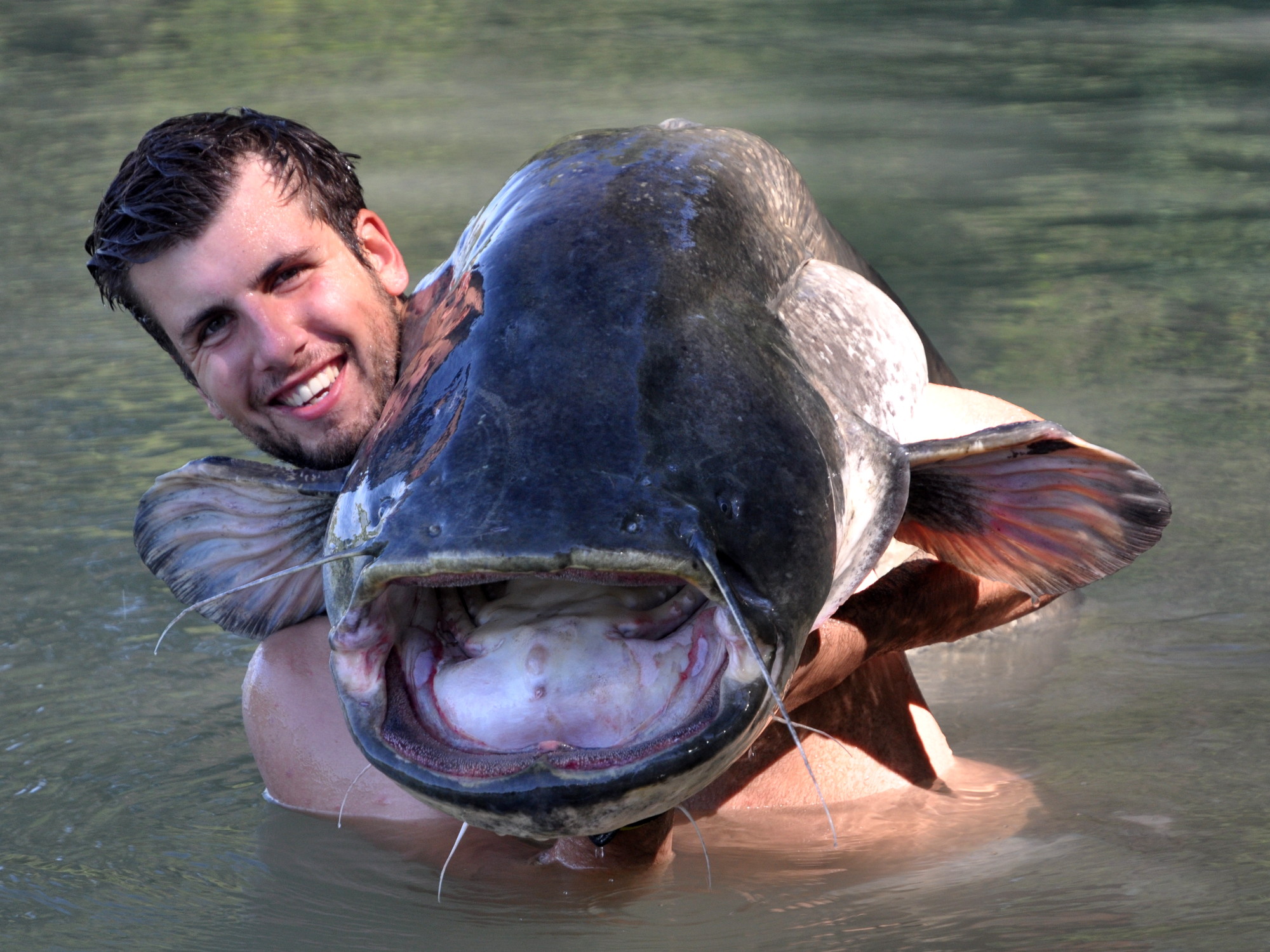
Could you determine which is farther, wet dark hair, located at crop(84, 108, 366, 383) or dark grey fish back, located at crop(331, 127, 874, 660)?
wet dark hair, located at crop(84, 108, 366, 383)

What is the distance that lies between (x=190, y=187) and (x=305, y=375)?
360 mm

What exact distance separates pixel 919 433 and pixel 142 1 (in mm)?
16260

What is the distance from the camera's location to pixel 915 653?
342 cm

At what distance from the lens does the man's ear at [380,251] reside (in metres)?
2.65

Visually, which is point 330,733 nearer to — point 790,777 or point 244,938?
point 244,938

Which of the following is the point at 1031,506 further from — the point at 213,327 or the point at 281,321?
the point at 213,327

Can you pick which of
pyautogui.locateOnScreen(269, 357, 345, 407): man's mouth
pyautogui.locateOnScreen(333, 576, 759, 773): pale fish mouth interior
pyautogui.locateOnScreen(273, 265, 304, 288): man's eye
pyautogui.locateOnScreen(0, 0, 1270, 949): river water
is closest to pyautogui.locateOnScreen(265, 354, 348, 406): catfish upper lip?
pyautogui.locateOnScreen(269, 357, 345, 407): man's mouth

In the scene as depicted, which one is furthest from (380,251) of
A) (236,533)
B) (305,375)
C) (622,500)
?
(622,500)

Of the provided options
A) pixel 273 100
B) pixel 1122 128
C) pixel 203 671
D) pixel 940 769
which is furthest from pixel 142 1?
pixel 940 769

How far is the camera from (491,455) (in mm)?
1532

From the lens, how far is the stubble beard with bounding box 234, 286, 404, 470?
245 centimetres

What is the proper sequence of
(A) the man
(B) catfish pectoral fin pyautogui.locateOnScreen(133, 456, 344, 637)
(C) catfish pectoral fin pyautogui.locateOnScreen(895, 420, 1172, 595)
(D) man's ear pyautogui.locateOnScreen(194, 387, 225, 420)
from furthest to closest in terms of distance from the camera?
1. (D) man's ear pyautogui.locateOnScreen(194, 387, 225, 420)
2. (A) the man
3. (B) catfish pectoral fin pyautogui.locateOnScreen(133, 456, 344, 637)
4. (C) catfish pectoral fin pyautogui.locateOnScreen(895, 420, 1172, 595)

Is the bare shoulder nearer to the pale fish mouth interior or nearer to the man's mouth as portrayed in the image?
the man's mouth

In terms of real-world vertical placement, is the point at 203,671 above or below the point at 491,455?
below
